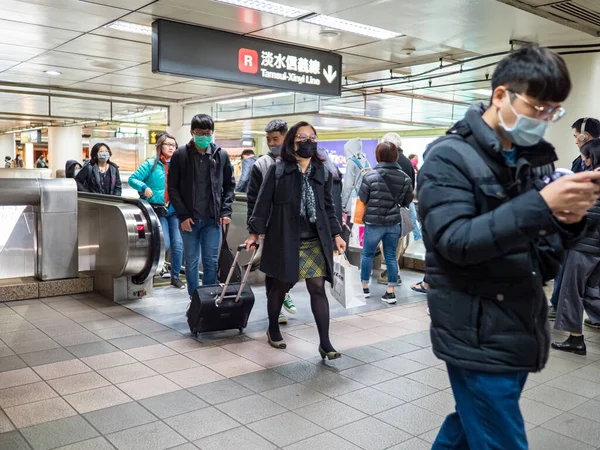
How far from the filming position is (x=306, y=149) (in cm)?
422

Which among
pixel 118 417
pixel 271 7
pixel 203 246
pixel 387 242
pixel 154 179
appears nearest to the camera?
pixel 118 417

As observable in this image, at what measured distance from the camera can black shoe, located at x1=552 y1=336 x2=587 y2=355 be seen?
4.66 meters

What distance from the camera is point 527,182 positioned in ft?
5.74

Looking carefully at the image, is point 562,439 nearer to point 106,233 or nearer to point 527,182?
point 527,182

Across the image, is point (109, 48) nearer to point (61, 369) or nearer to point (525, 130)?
point (61, 369)

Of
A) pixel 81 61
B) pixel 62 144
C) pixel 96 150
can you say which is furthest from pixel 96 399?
pixel 62 144

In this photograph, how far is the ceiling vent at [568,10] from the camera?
526 cm

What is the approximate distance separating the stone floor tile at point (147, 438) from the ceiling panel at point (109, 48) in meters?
5.66

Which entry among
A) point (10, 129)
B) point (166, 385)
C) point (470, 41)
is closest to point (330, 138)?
point (10, 129)

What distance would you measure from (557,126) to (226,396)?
4.97m

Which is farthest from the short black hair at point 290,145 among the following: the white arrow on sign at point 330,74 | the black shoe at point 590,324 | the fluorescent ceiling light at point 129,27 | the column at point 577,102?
the column at point 577,102

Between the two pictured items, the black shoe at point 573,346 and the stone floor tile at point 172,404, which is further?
the black shoe at point 573,346

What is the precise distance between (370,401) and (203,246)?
2.40 m

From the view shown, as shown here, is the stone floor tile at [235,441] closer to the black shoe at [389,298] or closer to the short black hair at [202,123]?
the short black hair at [202,123]
